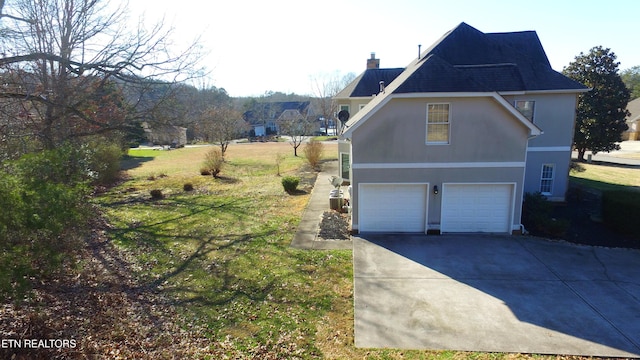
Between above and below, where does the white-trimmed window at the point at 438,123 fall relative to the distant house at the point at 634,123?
above

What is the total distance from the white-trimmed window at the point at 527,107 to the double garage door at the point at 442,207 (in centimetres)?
628

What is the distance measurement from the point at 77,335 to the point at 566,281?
11922 millimetres

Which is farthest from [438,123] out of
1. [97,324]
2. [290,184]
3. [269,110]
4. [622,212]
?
[269,110]

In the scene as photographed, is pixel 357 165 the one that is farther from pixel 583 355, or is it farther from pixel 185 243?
pixel 583 355

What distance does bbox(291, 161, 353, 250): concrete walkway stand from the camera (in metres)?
12.0

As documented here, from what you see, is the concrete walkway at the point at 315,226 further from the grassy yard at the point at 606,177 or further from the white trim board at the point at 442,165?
the grassy yard at the point at 606,177

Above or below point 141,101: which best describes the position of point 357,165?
below

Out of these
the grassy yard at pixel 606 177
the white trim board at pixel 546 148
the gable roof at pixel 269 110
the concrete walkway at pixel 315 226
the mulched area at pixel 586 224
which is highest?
the gable roof at pixel 269 110

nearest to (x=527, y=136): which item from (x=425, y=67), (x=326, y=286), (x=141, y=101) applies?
(x=425, y=67)

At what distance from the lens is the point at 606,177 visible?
24953 millimetres

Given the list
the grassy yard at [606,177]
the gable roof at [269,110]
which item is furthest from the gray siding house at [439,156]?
the gable roof at [269,110]

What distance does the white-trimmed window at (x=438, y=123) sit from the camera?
12.2 meters

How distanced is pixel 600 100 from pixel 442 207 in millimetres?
25497

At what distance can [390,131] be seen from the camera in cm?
1238
